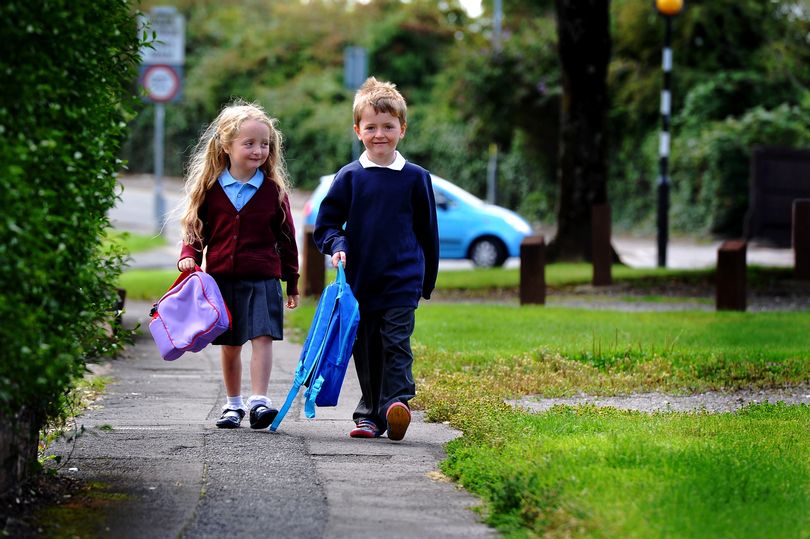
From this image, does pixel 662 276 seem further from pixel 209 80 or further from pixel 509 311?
pixel 209 80

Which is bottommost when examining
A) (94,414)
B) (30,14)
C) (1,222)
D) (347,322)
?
(94,414)

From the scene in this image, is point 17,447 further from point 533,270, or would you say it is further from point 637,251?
point 637,251

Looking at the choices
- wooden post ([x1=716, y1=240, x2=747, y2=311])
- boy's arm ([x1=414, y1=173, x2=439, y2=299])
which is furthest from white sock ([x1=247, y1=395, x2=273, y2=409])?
wooden post ([x1=716, y1=240, x2=747, y2=311])

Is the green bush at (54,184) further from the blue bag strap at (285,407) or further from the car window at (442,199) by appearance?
the car window at (442,199)

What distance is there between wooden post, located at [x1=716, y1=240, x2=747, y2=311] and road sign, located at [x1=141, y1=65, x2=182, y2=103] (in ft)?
37.2

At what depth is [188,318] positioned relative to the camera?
6473mm

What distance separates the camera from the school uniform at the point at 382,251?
6.70 m

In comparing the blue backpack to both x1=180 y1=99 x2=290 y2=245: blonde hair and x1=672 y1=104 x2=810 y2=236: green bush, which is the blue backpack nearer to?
x1=180 y1=99 x2=290 y2=245: blonde hair

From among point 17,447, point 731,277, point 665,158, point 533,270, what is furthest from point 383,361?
point 665,158

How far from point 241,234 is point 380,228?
702 millimetres

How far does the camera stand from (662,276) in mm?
17422

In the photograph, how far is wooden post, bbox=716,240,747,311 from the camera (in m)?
12.9

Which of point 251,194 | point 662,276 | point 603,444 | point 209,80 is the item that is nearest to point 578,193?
point 662,276

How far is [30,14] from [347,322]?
2.60 meters
